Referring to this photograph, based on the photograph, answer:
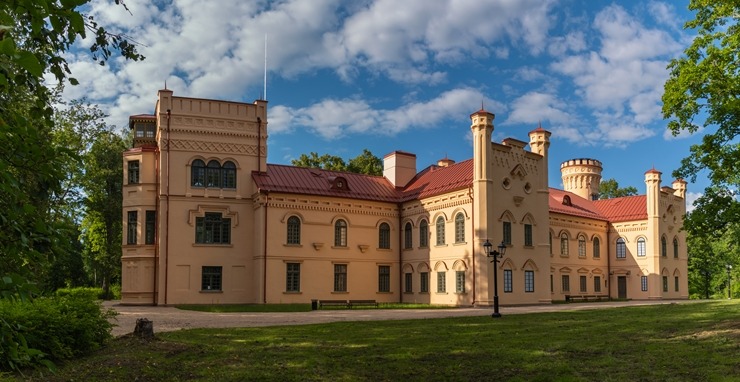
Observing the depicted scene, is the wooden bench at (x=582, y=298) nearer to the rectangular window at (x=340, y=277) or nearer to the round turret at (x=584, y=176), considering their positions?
the round turret at (x=584, y=176)

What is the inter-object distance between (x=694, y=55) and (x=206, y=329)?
15072 mm

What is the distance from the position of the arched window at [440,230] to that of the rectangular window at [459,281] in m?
2.18

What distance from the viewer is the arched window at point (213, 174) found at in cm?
3403

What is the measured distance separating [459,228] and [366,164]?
19.8 meters

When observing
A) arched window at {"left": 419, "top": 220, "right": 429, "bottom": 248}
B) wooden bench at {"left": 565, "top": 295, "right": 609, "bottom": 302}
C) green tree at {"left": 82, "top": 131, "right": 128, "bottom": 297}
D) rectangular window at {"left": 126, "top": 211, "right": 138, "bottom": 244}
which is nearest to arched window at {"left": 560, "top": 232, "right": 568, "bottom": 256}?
wooden bench at {"left": 565, "top": 295, "right": 609, "bottom": 302}

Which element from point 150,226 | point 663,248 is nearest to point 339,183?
point 150,226

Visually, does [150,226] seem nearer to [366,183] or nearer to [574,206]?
[366,183]

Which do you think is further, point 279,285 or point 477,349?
point 279,285

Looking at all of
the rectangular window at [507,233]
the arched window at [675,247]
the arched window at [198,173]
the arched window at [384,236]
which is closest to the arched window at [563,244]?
the arched window at [675,247]

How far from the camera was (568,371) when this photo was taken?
10.0 meters

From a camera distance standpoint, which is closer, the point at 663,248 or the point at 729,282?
the point at 663,248

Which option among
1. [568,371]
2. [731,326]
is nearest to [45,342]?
[568,371]

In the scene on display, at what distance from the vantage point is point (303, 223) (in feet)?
114

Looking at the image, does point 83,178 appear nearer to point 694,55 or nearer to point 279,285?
point 279,285
